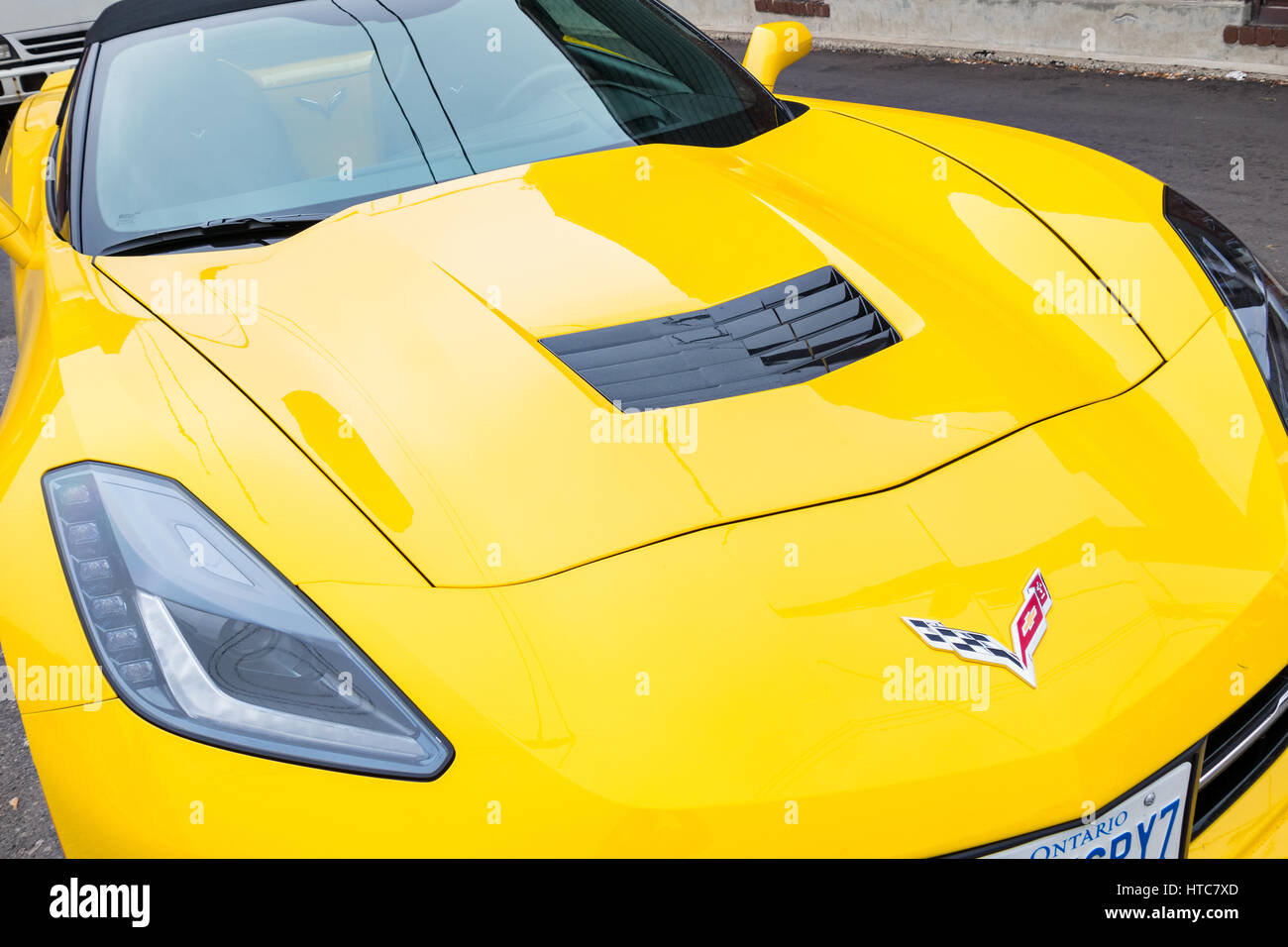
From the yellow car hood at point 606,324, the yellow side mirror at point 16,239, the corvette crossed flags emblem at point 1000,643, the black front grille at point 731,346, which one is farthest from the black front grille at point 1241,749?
the yellow side mirror at point 16,239

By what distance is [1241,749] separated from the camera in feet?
4.56

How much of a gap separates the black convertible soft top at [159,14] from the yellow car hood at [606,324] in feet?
3.13

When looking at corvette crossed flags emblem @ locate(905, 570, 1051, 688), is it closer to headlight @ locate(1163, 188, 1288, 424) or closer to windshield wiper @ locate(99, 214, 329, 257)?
headlight @ locate(1163, 188, 1288, 424)

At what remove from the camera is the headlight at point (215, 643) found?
1240 mm

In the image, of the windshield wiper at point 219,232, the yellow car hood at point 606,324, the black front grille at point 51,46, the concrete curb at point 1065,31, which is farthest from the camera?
the black front grille at point 51,46

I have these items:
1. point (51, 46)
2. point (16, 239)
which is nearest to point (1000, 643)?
point (16, 239)

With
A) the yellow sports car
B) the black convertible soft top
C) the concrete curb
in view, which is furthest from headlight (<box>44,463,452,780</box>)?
the concrete curb

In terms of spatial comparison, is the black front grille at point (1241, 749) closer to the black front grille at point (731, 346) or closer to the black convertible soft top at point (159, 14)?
the black front grille at point (731, 346)

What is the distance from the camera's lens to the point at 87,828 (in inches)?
49.2

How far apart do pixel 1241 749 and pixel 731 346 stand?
2.92ft

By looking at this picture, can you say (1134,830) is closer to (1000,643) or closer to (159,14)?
(1000,643)

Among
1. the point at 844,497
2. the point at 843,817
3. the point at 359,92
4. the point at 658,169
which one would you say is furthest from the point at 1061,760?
the point at 359,92

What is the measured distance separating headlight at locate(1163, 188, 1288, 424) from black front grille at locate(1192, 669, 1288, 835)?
1.63ft
